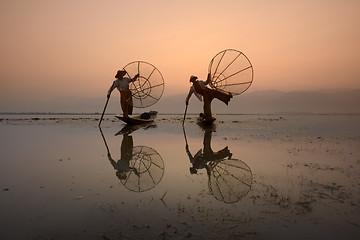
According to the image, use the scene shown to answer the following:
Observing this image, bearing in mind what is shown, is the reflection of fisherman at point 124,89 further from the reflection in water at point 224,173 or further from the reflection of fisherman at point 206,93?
the reflection in water at point 224,173

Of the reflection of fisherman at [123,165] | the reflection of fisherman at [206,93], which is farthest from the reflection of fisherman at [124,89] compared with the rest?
the reflection of fisherman at [123,165]

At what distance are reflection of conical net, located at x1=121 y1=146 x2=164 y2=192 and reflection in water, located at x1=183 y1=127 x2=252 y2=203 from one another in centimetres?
104

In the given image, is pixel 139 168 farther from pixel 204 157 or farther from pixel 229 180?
pixel 229 180

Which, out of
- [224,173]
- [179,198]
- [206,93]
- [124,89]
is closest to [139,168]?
[224,173]

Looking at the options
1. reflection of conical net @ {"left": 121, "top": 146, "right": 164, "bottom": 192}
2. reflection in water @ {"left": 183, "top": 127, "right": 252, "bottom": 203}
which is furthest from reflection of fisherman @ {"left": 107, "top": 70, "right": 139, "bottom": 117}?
reflection in water @ {"left": 183, "top": 127, "right": 252, "bottom": 203}

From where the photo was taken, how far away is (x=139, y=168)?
6773 mm

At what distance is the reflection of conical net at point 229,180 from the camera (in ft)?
15.3

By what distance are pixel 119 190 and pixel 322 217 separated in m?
3.75

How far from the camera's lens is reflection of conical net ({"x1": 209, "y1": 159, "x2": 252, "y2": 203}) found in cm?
465

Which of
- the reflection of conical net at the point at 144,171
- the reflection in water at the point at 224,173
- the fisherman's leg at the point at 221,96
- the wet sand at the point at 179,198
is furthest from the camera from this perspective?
the fisherman's leg at the point at 221,96

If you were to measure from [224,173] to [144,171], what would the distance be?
220cm

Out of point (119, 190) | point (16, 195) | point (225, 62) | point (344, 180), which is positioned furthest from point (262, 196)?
point (225, 62)

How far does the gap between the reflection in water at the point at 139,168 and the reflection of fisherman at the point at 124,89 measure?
11528 mm

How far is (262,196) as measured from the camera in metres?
4.56
